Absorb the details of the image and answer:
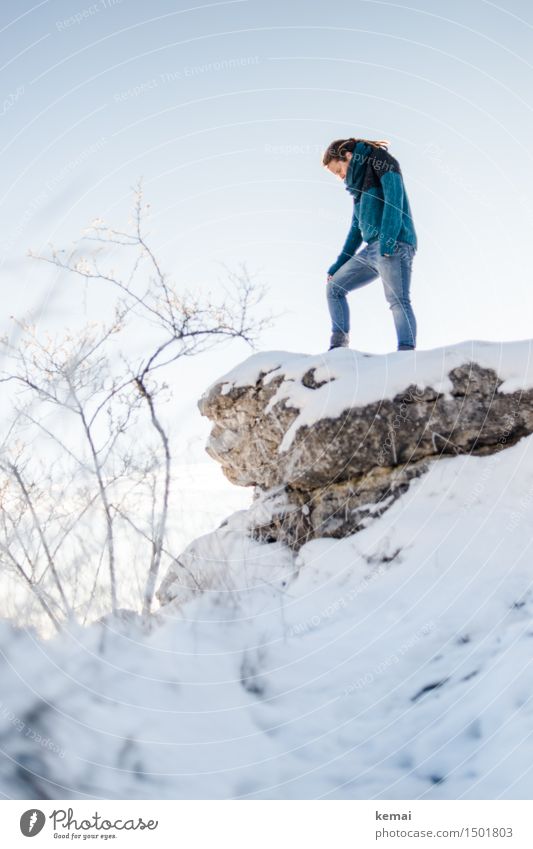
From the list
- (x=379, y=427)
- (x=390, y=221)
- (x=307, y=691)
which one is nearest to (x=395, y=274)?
(x=390, y=221)

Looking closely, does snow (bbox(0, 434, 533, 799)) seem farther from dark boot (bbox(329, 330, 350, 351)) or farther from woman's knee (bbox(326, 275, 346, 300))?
woman's knee (bbox(326, 275, 346, 300))

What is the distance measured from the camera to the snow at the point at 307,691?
1.61 m

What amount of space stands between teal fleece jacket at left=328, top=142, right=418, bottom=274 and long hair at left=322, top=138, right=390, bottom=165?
0.06 m

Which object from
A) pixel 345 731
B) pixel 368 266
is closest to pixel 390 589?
pixel 345 731

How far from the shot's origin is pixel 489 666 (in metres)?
2.11

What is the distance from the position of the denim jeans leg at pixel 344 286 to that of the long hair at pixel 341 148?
843 millimetres

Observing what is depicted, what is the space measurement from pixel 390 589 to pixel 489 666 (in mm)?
1062

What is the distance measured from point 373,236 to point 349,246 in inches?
15.2

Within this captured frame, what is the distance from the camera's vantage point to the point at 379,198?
15.9 ft

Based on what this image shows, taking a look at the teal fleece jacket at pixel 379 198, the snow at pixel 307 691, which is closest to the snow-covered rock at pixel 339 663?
the snow at pixel 307 691

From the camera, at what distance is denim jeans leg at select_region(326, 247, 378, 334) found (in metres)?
5.05

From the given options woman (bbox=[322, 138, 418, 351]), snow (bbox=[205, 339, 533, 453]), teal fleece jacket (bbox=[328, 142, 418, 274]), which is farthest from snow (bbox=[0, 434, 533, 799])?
teal fleece jacket (bbox=[328, 142, 418, 274])

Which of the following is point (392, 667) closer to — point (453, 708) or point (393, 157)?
point (453, 708)

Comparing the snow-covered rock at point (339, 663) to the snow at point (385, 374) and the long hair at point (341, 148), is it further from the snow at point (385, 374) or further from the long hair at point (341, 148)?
the long hair at point (341, 148)
